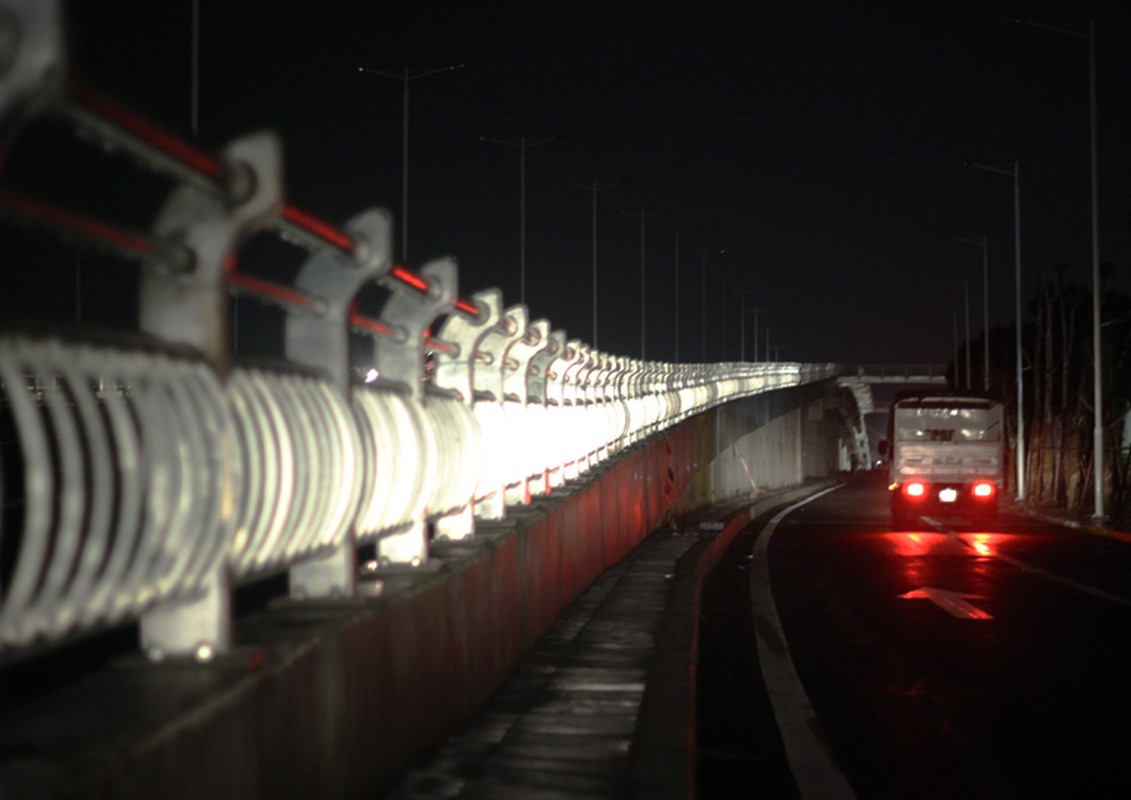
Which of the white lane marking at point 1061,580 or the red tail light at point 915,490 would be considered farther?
the red tail light at point 915,490

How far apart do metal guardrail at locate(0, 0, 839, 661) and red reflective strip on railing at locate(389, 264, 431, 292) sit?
0.02 metres

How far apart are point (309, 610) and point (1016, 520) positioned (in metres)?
36.6

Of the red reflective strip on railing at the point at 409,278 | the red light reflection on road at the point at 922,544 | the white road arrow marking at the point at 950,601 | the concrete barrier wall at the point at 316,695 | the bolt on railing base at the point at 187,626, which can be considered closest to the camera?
the concrete barrier wall at the point at 316,695

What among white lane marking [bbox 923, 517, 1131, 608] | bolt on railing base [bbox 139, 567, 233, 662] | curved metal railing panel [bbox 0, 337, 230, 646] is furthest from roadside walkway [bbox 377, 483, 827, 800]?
white lane marking [bbox 923, 517, 1131, 608]

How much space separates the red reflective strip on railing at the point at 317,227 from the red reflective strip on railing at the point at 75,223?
0.84 metres

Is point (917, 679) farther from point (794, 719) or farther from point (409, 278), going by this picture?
point (409, 278)

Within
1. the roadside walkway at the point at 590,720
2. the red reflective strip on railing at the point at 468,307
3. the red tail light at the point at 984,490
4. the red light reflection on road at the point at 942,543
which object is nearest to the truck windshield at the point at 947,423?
the red tail light at the point at 984,490

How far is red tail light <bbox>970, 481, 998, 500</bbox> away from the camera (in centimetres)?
Answer: 3947

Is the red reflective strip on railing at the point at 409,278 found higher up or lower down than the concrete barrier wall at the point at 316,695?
higher up

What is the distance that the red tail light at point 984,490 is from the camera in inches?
1554

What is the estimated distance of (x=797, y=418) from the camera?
76250 millimetres

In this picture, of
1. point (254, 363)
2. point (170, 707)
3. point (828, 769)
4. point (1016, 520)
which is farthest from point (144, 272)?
point (1016, 520)

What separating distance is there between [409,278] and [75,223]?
4.01 meters

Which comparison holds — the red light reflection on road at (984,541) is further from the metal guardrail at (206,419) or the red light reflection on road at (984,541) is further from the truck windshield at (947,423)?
the metal guardrail at (206,419)
